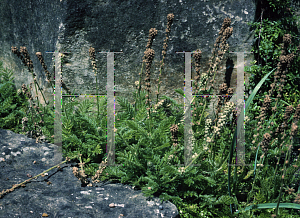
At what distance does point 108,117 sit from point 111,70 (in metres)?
0.85

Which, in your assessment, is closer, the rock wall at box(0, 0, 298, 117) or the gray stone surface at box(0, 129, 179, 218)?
the gray stone surface at box(0, 129, 179, 218)

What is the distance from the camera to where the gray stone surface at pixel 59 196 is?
2.16m

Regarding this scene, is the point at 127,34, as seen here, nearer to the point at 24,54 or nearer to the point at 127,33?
the point at 127,33

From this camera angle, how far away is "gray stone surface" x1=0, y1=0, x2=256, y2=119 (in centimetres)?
331

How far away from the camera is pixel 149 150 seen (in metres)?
2.48

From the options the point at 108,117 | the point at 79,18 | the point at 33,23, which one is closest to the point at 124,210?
the point at 108,117

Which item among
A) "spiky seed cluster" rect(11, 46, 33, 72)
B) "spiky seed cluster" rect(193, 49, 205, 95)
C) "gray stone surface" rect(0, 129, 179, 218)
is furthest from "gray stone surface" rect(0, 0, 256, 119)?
"gray stone surface" rect(0, 129, 179, 218)

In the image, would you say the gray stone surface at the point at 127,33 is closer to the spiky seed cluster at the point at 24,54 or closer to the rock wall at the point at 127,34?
the rock wall at the point at 127,34

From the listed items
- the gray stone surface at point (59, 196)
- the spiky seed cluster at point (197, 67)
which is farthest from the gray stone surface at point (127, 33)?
the gray stone surface at point (59, 196)

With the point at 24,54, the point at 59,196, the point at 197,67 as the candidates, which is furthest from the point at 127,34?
the point at 59,196

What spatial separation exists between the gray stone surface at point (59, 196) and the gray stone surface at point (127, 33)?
1144 millimetres

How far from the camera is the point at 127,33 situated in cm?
342

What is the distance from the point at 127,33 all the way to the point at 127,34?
1cm

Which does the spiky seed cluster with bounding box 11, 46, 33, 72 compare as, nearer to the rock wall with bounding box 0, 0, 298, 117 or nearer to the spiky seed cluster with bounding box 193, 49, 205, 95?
the rock wall with bounding box 0, 0, 298, 117
